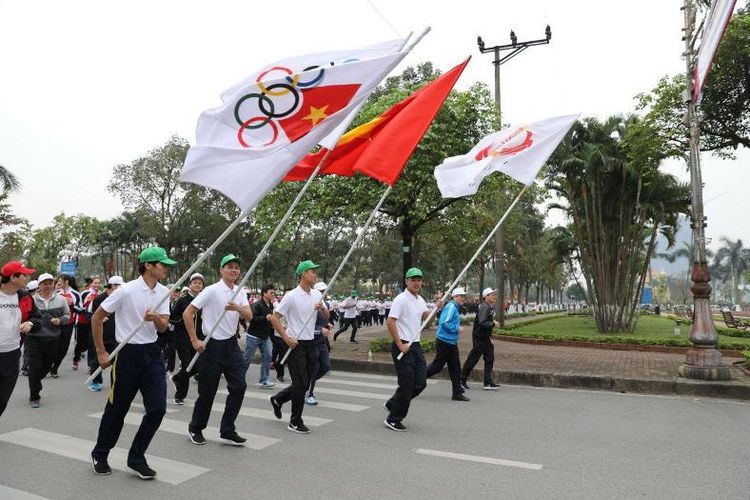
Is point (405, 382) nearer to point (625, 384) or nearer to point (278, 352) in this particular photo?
point (278, 352)

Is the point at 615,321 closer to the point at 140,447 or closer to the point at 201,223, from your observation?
the point at 140,447

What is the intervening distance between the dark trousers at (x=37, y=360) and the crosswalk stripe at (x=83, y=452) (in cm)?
151

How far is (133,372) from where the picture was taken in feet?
14.9

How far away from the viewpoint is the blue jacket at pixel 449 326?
8.42m

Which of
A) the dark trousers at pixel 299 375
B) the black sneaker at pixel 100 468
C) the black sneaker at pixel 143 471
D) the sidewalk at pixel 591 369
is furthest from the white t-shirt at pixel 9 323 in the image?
the sidewalk at pixel 591 369

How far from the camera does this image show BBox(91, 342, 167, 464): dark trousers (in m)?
4.51

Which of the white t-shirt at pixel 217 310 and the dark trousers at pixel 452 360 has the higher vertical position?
the white t-shirt at pixel 217 310

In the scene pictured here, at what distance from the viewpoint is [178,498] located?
413 cm

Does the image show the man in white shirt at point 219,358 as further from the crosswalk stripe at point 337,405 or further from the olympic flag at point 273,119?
the crosswalk stripe at point 337,405

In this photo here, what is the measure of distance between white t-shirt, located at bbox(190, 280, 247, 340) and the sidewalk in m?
5.93

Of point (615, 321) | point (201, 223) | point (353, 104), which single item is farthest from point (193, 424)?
point (201, 223)

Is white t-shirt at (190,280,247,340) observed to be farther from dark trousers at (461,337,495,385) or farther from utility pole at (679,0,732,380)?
utility pole at (679,0,732,380)

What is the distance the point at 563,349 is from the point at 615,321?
5.89 metres

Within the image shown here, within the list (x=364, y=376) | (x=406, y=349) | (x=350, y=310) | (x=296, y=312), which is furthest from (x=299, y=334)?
(x=350, y=310)
